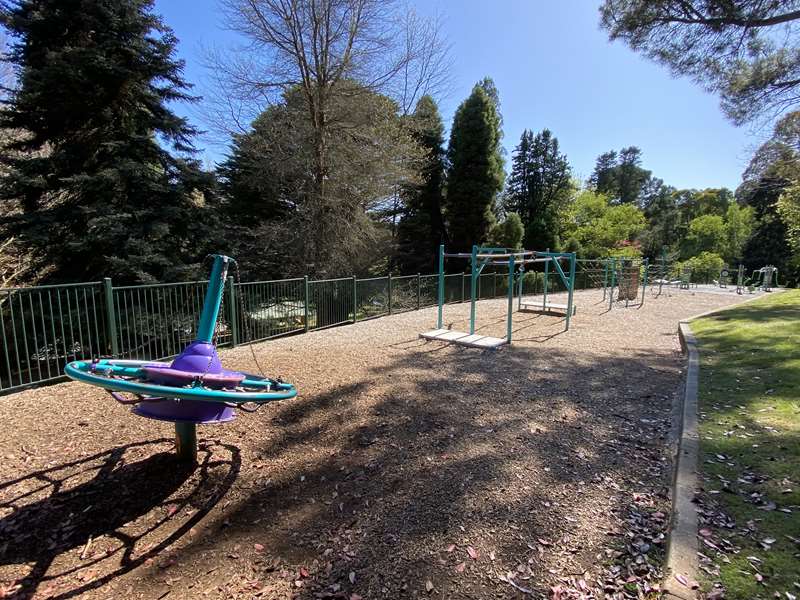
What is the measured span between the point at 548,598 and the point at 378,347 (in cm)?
572

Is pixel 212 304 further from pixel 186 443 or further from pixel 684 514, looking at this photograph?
pixel 684 514

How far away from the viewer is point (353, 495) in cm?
288

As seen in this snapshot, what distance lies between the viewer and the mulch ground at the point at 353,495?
2160mm

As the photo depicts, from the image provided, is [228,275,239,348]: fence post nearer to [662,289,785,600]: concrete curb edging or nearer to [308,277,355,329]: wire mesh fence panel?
[308,277,355,329]: wire mesh fence panel

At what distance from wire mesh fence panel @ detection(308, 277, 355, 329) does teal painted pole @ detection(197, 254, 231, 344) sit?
5.88m

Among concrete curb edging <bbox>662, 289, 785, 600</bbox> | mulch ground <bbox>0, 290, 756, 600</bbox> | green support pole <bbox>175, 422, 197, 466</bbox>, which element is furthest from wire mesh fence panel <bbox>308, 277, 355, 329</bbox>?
concrete curb edging <bbox>662, 289, 785, 600</bbox>

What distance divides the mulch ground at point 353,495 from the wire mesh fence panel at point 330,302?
4.68 metres

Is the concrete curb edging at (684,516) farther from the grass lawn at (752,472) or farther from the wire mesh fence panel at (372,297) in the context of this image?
the wire mesh fence panel at (372,297)

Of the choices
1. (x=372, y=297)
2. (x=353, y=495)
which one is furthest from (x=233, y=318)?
(x=353, y=495)

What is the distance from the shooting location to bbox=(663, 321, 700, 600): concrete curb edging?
78.2 inches

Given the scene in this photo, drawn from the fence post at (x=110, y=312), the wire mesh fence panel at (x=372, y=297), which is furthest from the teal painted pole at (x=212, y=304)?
the wire mesh fence panel at (x=372, y=297)

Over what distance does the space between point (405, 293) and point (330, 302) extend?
3.38 m

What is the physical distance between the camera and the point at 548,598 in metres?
1.97

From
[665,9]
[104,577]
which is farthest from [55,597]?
[665,9]
